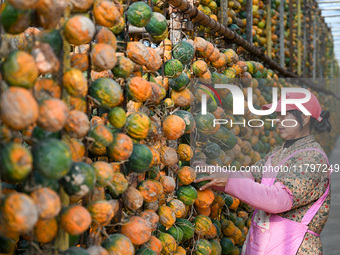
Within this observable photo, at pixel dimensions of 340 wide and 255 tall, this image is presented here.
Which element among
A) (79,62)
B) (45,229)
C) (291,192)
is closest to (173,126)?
(291,192)

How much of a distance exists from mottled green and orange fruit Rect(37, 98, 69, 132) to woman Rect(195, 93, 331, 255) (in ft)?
4.90

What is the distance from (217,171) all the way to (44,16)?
5.42 feet

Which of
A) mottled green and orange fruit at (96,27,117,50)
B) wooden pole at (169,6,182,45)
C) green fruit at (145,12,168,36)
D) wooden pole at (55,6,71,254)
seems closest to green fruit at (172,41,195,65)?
wooden pole at (169,6,182,45)

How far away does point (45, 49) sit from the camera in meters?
1.35

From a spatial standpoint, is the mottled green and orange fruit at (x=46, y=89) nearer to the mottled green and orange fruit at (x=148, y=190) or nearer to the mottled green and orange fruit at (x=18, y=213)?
the mottled green and orange fruit at (x=18, y=213)

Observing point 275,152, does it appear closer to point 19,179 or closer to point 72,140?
point 72,140

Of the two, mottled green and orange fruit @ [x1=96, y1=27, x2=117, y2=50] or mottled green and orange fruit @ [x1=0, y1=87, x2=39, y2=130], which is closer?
mottled green and orange fruit @ [x1=0, y1=87, x2=39, y2=130]

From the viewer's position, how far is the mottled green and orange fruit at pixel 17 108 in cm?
119

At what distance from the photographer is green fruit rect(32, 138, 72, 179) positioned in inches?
49.9

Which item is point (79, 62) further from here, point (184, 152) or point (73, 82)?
point (184, 152)

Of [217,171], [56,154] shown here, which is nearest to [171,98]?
[217,171]

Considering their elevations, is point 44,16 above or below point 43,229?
above

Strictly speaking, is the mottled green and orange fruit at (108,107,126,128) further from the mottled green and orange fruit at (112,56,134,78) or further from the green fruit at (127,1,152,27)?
the green fruit at (127,1,152,27)

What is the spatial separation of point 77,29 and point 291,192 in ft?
5.37
